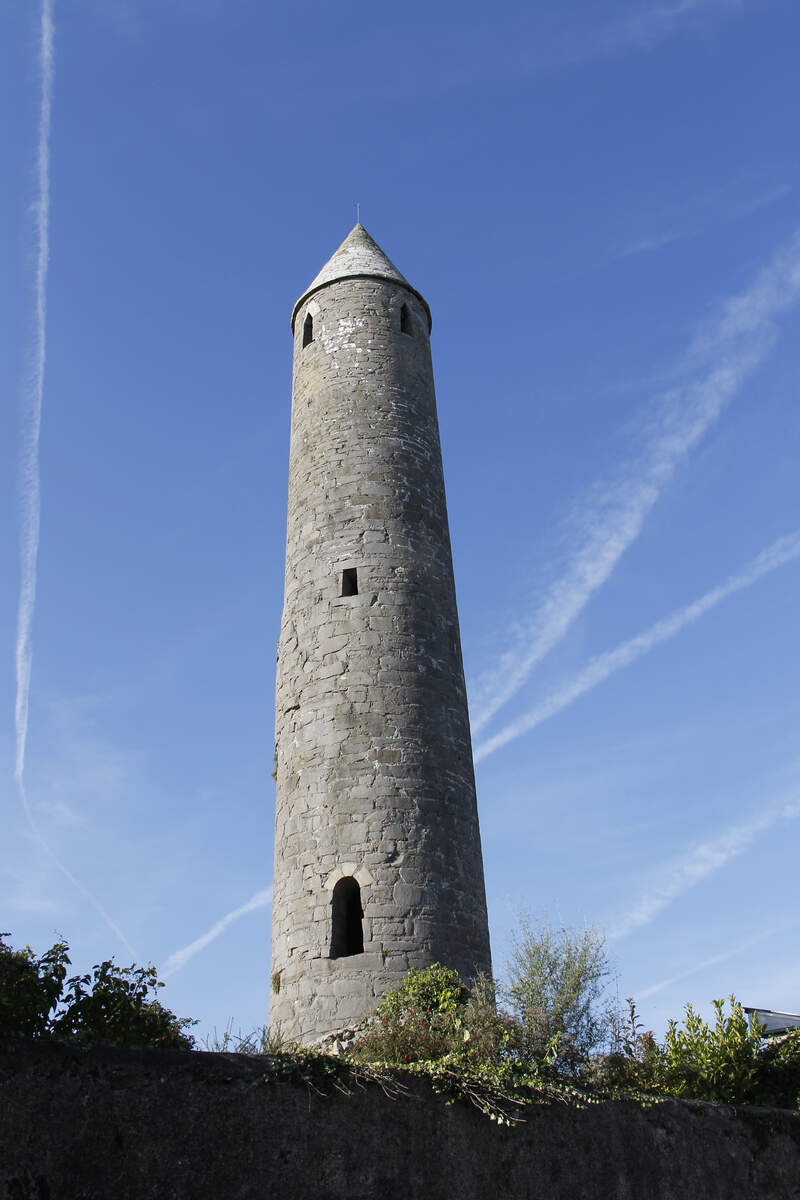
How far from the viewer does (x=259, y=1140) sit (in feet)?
20.5

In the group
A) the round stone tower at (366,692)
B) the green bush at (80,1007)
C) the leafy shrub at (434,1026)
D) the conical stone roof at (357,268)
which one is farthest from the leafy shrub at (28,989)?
the conical stone roof at (357,268)

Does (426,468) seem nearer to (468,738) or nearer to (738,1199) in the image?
(468,738)

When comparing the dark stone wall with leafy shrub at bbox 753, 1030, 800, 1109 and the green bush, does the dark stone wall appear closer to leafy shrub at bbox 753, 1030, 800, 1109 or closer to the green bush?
the green bush

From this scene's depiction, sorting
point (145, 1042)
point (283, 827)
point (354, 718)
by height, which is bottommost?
point (145, 1042)

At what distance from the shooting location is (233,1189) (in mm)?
6016

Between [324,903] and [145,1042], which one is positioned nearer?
[145,1042]

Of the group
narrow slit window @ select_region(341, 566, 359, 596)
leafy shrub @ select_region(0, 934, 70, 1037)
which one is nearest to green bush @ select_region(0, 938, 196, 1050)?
leafy shrub @ select_region(0, 934, 70, 1037)

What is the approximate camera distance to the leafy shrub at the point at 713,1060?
10602 mm

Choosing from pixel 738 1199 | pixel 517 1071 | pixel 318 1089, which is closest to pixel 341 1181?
pixel 318 1089

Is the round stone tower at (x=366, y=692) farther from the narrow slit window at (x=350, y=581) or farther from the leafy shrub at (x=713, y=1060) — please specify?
the leafy shrub at (x=713, y=1060)

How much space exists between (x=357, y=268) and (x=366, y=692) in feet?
26.3

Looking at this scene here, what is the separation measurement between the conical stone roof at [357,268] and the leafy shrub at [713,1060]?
476 inches

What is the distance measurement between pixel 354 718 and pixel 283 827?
67.3 inches

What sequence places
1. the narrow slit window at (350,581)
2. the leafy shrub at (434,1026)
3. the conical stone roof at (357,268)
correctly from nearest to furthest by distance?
the leafy shrub at (434,1026) < the narrow slit window at (350,581) < the conical stone roof at (357,268)
